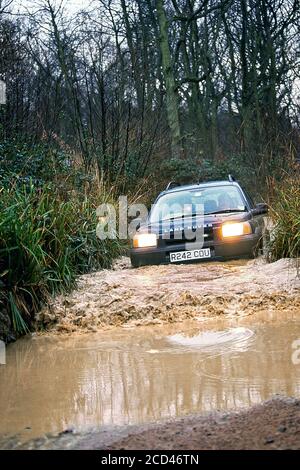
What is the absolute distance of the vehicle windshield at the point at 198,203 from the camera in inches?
332

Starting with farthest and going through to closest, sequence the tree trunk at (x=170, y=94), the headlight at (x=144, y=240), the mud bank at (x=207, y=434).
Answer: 1. the tree trunk at (x=170, y=94)
2. the headlight at (x=144, y=240)
3. the mud bank at (x=207, y=434)

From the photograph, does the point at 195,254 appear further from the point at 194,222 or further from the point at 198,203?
the point at 198,203

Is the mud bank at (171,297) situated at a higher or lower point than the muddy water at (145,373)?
higher

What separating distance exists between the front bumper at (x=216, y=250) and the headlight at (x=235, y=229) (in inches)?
2.4

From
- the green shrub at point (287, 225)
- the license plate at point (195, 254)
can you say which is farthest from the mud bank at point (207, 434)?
the license plate at point (195, 254)

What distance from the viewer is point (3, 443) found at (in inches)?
116

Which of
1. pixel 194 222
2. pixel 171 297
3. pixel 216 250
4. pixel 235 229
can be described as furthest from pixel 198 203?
pixel 171 297

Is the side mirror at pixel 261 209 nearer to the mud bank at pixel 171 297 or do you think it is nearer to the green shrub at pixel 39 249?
the mud bank at pixel 171 297

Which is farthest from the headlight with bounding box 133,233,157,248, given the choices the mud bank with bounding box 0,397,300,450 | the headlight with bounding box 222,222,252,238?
the mud bank with bounding box 0,397,300,450

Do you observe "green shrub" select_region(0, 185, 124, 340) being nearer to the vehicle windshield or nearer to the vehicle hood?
the vehicle hood

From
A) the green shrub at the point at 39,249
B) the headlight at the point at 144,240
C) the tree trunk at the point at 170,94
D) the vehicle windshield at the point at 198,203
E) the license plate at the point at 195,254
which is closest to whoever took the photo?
the green shrub at the point at 39,249

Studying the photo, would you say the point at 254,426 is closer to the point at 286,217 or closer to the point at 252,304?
the point at 252,304
